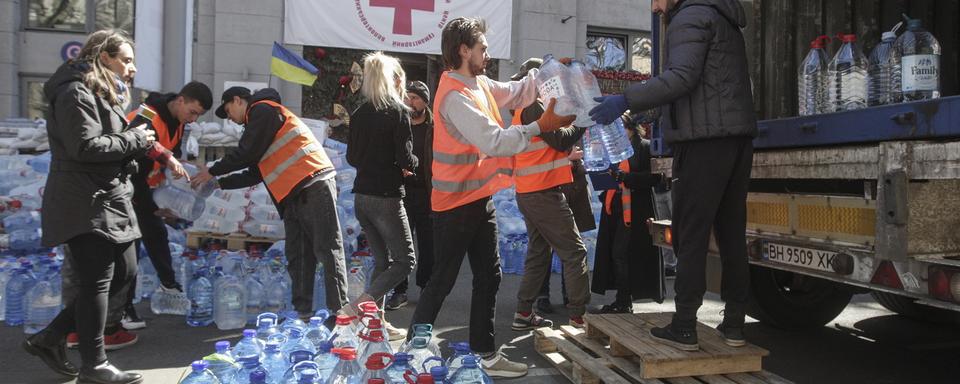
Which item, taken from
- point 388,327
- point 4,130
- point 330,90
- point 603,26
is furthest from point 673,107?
point 603,26

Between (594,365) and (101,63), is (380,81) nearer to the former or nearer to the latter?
(101,63)

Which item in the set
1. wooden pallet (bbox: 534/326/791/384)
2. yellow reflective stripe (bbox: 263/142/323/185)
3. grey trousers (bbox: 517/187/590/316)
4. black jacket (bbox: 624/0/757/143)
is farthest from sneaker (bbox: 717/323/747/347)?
yellow reflective stripe (bbox: 263/142/323/185)

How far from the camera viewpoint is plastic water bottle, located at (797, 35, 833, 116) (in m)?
4.11

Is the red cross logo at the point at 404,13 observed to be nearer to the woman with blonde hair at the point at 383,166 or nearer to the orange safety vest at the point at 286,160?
the woman with blonde hair at the point at 383,166

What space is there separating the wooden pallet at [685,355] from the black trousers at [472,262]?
65cm

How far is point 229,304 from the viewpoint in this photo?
548cm

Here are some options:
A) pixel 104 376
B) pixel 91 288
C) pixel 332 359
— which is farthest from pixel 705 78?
pixel 104 376

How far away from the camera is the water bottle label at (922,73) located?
3.50 meters

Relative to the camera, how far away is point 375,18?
12.5 m

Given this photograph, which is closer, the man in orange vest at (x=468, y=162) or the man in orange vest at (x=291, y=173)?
the man in orange vest at (x=468, y=162)

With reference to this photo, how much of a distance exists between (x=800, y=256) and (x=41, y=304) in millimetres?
4948

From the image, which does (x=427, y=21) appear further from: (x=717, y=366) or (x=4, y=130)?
(x=717, y=366)

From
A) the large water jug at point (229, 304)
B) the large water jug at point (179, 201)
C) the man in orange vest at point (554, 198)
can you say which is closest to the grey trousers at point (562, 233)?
the man in orange vest at point (554, 198)

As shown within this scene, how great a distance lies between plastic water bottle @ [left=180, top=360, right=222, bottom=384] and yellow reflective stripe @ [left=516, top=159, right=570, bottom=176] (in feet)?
7.63
